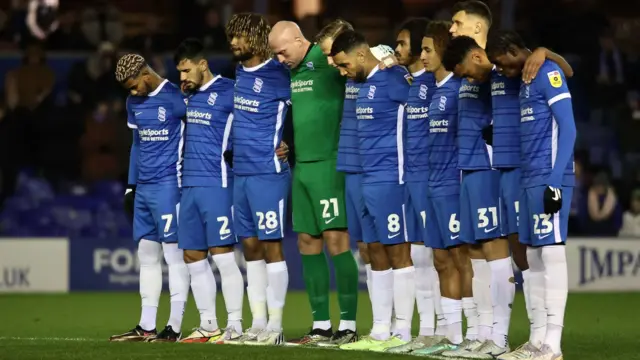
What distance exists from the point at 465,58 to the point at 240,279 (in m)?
2.61

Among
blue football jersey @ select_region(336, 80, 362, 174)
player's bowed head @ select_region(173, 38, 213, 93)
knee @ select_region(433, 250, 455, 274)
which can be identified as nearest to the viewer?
knee @ select_region(433, 250, 455, 274)

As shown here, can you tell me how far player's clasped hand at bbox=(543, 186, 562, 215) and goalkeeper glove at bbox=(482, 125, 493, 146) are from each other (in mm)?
846

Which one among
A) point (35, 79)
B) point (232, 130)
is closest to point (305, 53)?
point (232, 130)

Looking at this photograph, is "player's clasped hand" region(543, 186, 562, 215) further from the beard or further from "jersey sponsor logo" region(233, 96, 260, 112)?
the beard

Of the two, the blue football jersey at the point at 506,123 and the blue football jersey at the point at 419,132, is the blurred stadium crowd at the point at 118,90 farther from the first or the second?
the blue football jersey at the point at 506,123

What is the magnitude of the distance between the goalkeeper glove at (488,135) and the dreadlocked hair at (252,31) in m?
2.00

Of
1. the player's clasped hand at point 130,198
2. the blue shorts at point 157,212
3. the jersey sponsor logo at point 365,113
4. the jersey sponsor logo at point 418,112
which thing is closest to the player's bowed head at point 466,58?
the jersey sponsor logo at point 418,112

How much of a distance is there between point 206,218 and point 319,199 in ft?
3.03

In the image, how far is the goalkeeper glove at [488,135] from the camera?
9145mm

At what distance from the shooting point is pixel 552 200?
27.4 ft

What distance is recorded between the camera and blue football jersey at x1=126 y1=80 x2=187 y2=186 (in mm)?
10648

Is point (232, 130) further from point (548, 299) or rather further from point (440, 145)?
point (548, 299)

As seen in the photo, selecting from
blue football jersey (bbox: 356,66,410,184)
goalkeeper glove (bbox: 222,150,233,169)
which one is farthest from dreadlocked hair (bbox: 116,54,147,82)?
blue football jersey (bbox: 356,66,410,184)

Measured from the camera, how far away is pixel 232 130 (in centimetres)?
1041
